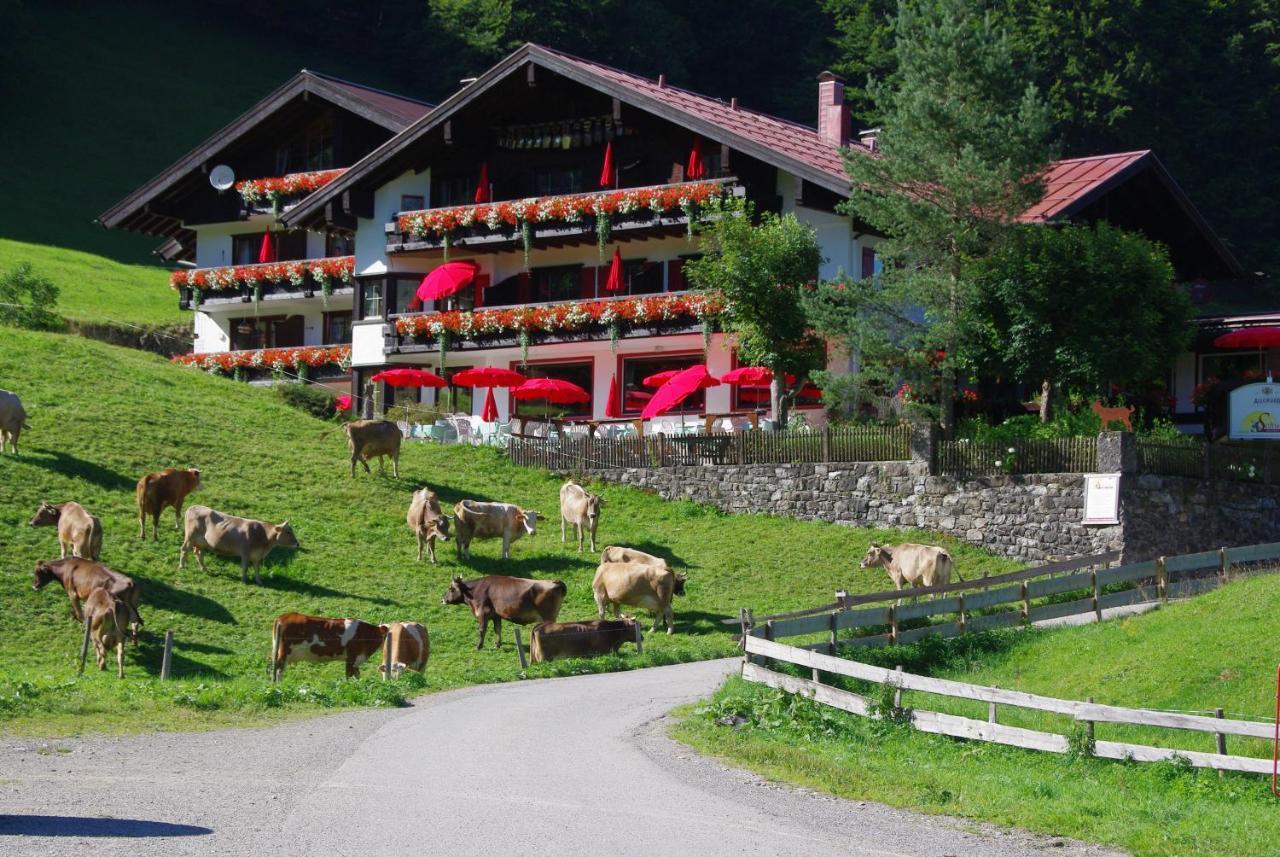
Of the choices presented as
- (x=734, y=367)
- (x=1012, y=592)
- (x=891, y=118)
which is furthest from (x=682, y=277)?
(x=1012, y=592)

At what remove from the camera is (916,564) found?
31094 millimetres

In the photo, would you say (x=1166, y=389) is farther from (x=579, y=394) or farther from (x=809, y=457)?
(x=579, y=394)

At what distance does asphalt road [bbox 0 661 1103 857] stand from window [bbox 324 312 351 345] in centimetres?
3906

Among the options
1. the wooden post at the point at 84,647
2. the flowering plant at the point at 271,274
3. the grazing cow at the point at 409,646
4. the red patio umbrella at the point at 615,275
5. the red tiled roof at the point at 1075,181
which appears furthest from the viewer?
the flowering plant at the point at 271,274

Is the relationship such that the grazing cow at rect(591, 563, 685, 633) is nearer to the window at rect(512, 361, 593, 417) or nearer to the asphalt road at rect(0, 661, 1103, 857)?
the asphalt road at rect(0, 661, 1103, 857)

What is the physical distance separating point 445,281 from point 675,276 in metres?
6.43

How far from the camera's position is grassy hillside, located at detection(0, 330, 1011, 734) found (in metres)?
22.0

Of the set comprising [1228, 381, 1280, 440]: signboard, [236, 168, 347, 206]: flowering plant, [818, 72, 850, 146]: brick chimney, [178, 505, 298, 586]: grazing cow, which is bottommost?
[178, 505, 298, 586]: grazing cow

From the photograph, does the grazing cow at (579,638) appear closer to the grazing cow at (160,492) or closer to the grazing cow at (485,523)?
the grazing cow at (485,523)

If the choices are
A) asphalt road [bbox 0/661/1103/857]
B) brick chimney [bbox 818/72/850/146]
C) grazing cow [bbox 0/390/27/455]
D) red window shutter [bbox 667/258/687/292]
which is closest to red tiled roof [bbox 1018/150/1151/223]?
brick chimney [bbox 818/72/850/146]

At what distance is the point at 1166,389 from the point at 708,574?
55.3 ft

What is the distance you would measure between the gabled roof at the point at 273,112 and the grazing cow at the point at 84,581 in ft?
101

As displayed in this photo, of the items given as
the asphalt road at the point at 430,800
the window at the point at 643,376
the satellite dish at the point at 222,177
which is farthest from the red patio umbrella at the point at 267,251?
the asphalt road at the point at 430,800

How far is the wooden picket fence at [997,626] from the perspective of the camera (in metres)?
17.2
